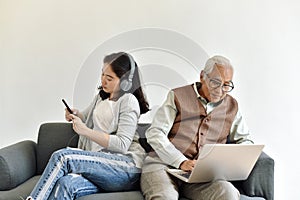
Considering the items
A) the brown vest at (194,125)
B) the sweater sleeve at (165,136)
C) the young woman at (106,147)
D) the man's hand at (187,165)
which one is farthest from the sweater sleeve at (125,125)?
the man's hand at (187,165)

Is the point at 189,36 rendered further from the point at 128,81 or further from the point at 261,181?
the point at 261,181

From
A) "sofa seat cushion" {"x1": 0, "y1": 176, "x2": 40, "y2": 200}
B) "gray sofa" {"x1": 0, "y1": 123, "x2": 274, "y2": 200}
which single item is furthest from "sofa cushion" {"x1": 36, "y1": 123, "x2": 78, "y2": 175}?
"sofa seat cushion" {"x1": 0, "y1": 176, "x2": 40, "y2": 200}

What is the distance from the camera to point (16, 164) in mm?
2230

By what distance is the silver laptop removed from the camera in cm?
191

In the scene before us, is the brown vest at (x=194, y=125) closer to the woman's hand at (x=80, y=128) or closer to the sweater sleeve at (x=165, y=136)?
the sweater sleeve at (x=165, y=136)

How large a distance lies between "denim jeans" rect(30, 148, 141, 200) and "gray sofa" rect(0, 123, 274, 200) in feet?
0.20

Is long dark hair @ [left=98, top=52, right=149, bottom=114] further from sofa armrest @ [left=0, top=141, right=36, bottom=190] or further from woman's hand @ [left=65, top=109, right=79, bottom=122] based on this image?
sofa armrest @ [left=0, top=141, right=36, bottom=190]

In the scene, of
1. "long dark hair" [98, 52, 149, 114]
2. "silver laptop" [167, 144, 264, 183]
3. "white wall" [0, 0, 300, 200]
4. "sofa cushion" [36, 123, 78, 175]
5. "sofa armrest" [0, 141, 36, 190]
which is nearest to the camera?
"silver laptop" [167, 144, 264, 183]

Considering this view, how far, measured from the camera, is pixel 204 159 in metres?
1.91

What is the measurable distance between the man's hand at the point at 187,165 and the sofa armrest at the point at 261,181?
32 centimetres

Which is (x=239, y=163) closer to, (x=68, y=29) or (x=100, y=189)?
(x=100, y=189)

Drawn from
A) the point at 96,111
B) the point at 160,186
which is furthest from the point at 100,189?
the point at 96,111

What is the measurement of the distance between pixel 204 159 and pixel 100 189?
22.9 inches

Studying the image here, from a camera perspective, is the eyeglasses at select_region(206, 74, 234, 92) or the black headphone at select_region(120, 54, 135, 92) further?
the black headphone at select_region(120, 54, 135, 92)
